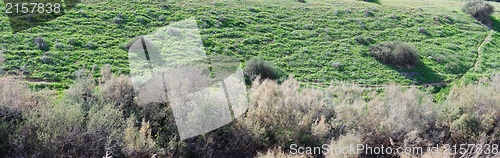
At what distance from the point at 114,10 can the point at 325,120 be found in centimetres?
1494

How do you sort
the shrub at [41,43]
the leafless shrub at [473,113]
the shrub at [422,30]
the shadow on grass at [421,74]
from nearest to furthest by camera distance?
the leafless shrub at [473,113]
the shrub at [41,43]
the shadow on grass at [421,74]
the shrub at [422,30]

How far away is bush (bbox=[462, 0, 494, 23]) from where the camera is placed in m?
30.3

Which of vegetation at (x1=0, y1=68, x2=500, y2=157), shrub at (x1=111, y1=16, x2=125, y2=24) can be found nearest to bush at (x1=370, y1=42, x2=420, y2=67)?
vegetation at (x1=0, y1=68, x2=500, y2=157)

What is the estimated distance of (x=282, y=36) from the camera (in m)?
22.7

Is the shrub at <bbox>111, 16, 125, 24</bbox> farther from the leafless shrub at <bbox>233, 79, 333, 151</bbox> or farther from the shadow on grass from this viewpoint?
the shadow on grass

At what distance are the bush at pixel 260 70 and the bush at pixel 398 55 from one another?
6253 mm

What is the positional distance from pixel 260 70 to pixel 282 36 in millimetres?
5483

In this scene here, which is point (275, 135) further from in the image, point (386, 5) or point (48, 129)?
point (386, 5)

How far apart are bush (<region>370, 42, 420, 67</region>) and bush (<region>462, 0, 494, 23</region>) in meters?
11.9

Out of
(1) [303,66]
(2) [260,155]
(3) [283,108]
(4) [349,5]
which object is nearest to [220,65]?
(1) [303,66]

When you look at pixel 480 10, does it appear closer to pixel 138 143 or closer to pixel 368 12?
pixel 368 12

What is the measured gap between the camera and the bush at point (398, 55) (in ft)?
69.7

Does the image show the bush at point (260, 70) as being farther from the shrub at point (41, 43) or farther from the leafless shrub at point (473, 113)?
the shrub at point (41, 43)

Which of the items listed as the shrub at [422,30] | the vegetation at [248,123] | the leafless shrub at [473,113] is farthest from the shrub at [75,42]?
the shrub at [422,30]
